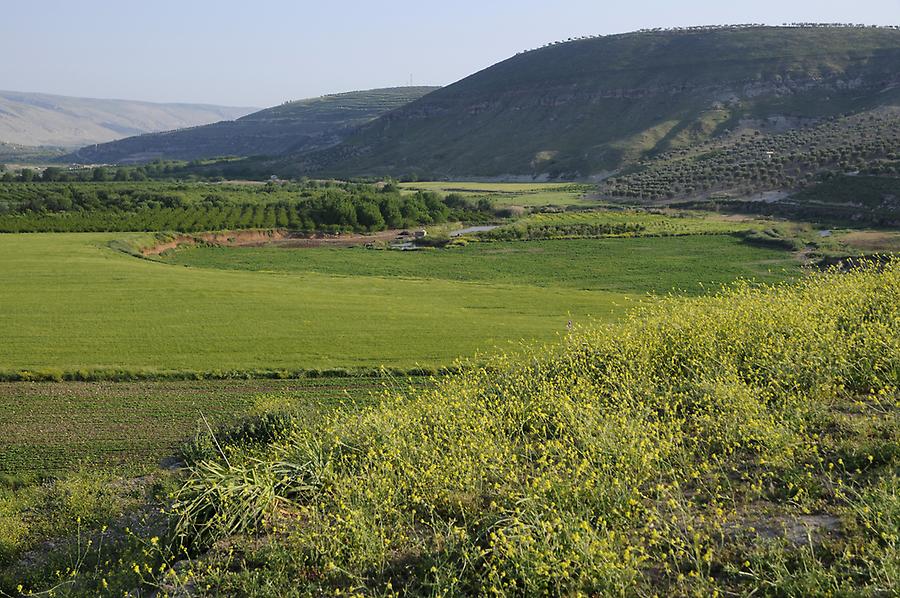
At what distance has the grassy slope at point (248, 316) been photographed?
2914cm

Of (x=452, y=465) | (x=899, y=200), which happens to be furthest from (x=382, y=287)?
(x=899, y=200)

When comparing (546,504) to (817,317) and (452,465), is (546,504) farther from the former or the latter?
(817,317)

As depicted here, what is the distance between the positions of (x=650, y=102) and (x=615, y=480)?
171 metres

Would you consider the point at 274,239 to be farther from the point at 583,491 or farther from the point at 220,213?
the point at 583,491

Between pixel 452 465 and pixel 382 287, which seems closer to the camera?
pixel 452 465

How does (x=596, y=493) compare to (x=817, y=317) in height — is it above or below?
below

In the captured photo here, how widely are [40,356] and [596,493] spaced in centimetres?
2763

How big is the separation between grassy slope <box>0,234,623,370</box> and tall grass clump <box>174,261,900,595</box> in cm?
1620

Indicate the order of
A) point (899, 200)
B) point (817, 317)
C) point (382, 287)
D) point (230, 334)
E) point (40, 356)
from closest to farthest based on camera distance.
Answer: point (817, 317), point (40, 356), point (230, 334), point (382, 287), point (899, 200)

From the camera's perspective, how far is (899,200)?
7150cm

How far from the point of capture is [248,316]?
36.1 metres

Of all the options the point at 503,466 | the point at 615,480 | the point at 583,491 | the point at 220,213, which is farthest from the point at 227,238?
the point at 615,480

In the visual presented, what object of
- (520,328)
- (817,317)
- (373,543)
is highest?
(817,317)

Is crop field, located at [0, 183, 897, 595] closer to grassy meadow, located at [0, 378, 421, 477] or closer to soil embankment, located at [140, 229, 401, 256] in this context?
grassy meadow, located at [0, 378, 421, 477]
